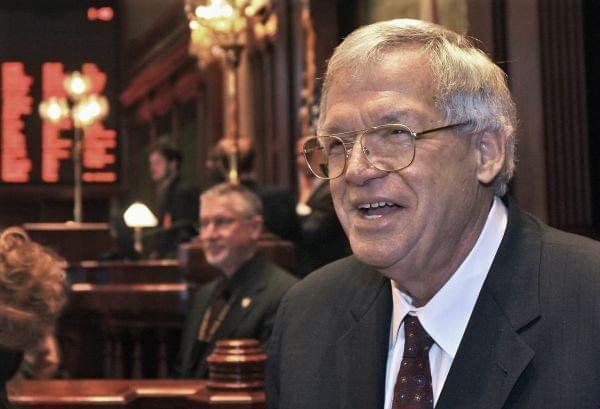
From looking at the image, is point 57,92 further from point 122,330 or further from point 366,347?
point 366,347

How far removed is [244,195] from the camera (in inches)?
220

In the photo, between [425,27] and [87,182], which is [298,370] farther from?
A: [87,182]

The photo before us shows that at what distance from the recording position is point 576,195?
174 inches

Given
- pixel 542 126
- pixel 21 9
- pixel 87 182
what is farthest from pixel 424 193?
pixel 21 9

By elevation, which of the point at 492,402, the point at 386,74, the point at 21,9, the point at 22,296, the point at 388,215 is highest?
the point at 21,9

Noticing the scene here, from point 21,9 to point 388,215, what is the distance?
1247 cm

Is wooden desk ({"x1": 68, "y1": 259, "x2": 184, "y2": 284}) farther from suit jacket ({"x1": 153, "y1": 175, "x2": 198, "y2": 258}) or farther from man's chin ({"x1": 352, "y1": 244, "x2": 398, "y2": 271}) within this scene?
man's chin ({"x1": 352, "y1": 244, "x2": 398, "y2": 271})

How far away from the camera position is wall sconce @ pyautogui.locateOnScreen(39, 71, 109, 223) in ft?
38.3

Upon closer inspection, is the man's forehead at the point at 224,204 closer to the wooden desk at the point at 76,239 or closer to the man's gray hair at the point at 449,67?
the wooden desk at the point at 76,239

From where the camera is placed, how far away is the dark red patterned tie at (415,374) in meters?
2.07

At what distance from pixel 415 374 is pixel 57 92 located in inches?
432

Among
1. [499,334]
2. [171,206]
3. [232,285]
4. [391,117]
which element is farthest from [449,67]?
[171,206]

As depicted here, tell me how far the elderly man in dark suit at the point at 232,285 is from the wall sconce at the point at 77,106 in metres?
6.36

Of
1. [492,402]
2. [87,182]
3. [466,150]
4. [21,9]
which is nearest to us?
[492,402]
